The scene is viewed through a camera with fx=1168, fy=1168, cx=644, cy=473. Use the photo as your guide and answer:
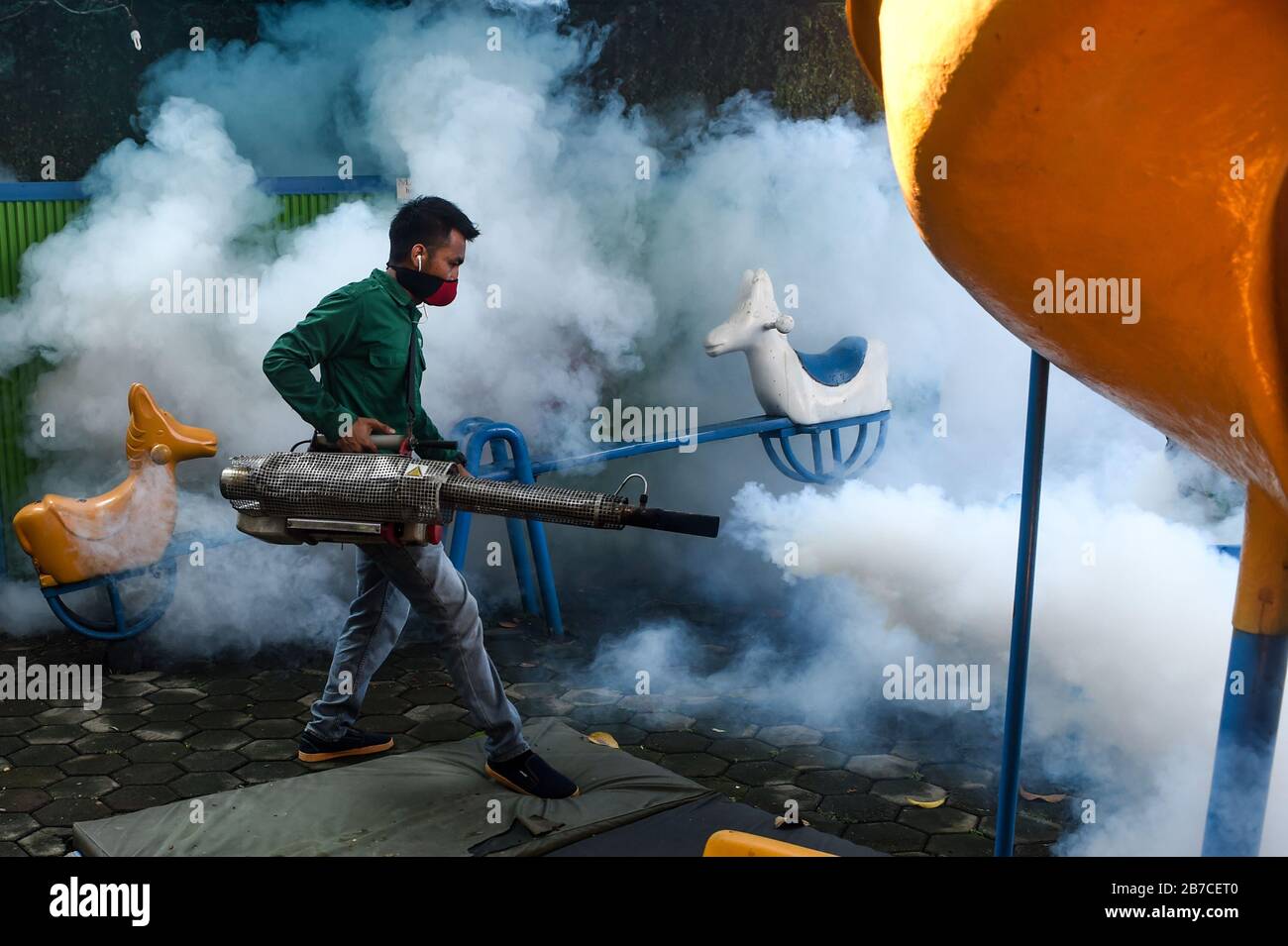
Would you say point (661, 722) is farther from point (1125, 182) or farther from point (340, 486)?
point (1125, 182)

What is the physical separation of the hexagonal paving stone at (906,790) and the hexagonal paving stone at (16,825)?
3.15 m

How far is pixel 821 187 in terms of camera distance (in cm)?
762

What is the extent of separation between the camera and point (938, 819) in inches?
170

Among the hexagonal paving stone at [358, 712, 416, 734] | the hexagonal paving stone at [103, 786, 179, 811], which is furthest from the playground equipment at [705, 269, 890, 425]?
the hexagonal paving stone at [103, 786, 179, 811]

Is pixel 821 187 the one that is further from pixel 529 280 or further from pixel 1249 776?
pixel 1249 776

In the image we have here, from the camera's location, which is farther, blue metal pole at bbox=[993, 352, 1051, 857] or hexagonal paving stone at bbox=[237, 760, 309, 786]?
A: hexagonal paving stone at bbox=[237, 760, 309, 786]

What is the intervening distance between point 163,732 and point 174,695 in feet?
1.70

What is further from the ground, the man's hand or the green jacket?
the green jacket

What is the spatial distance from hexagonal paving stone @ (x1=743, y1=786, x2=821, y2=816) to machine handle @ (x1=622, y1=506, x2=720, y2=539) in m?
1.75

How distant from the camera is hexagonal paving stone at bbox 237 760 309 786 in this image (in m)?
4.68

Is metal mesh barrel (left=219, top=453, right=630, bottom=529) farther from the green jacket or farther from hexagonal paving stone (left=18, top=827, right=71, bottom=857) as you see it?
hexagonal paving stone (left=18, top=827, right=71, bottom=857)

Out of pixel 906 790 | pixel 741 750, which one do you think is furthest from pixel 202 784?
pixel 906 790
